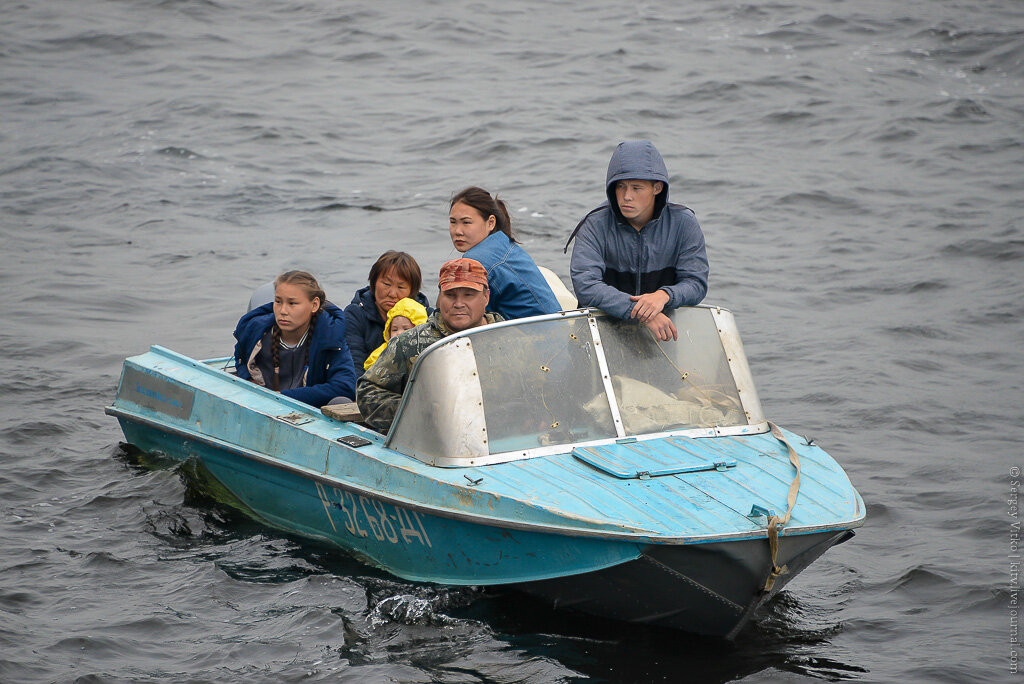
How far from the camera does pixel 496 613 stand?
543 centimetres

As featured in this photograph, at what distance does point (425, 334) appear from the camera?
5.57 m

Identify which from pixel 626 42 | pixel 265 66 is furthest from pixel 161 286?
pixel 626 42

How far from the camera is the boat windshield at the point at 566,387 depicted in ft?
17.3

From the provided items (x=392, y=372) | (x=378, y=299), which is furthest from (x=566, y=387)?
(x=378, y=299)

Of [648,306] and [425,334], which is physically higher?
[648,306]

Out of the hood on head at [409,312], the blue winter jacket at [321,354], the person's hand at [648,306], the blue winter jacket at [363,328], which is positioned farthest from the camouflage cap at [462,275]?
the blue winter jacket at [363,328]

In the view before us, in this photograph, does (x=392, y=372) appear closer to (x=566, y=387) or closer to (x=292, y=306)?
(x=566, y=387)

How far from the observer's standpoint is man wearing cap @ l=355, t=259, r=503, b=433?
5.40m

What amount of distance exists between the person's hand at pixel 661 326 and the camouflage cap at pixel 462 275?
0.88 meters

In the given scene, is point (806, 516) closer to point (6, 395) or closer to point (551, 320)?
point (551, 320)

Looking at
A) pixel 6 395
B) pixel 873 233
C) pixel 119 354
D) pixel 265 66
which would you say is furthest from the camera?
pixel 265 66

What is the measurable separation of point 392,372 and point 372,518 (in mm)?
753

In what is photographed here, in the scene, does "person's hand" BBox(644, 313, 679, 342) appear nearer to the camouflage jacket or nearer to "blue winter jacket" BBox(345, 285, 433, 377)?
the camouflage jacket

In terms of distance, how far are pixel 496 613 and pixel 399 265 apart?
101 inches
